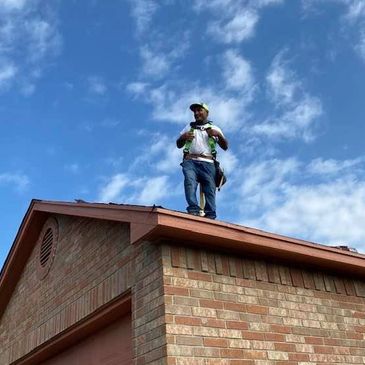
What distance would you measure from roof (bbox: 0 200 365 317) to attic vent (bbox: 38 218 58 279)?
0.87 m

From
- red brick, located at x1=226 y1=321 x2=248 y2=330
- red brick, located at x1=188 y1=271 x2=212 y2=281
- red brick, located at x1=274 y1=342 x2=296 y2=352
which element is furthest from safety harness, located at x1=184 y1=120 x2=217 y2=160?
red brick, located at x1=274 y1=342 x2=296 y2=352

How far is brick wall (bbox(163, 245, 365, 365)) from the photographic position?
4145 millimetres

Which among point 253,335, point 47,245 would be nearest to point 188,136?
point 253,335

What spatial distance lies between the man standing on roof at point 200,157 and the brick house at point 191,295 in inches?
38.1

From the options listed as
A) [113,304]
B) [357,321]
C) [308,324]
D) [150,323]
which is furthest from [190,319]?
[357,321]

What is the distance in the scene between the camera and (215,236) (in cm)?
431

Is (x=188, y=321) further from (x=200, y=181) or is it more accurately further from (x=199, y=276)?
(x=200, y=181)

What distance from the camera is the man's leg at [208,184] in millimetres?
5789

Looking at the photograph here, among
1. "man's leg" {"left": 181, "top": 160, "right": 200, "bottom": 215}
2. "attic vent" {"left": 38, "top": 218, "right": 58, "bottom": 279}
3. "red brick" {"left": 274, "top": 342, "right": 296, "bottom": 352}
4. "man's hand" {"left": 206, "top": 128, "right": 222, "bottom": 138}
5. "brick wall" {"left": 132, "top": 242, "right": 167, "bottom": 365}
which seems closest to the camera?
"brick wall" {"left": 132, "top": 242, "right": 167, "bottom": 365}

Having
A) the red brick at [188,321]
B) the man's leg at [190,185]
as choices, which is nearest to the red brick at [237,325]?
the red brick at [188,321]

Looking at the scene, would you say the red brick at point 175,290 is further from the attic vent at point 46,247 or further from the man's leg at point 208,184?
the attic vent at point 46,247

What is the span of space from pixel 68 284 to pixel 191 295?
2.27 m

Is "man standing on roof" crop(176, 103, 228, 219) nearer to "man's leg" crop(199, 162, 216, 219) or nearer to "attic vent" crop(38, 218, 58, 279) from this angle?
"man's leg" crop(199, 162, 216, 219)

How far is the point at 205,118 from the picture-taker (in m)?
6.50
